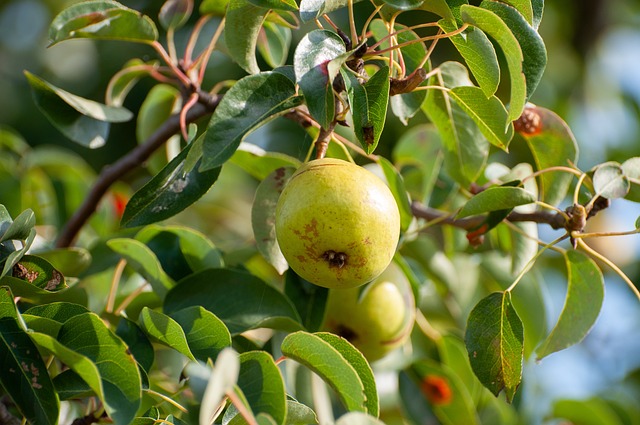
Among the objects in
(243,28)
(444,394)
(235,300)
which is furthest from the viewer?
Answer: (444,394)

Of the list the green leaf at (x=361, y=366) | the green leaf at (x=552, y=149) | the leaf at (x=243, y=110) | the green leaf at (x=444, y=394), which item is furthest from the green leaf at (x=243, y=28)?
the green leaf at (x=444, y=394)

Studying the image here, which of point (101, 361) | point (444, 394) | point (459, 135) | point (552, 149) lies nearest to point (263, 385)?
point (101, 361)

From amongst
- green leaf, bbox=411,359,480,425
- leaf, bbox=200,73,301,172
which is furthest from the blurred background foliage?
leaf, bbox=200,73,301,172

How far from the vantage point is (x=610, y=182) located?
4.23 ft

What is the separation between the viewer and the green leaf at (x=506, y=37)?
1018 mm

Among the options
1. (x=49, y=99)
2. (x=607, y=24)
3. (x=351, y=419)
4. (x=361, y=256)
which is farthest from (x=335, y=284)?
(x=607, y=24)

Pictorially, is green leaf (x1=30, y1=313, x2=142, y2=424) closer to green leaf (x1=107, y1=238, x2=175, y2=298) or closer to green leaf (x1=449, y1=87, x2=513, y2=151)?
green leaf (x1=107, y1=238, x2=175, y2=298)

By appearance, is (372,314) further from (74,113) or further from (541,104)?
(541,104)

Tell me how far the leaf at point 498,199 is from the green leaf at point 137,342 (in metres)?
0.54

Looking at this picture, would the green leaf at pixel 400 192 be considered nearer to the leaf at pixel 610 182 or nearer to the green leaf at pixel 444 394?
the leaf at pixel 610 182

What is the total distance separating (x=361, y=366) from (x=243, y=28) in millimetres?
530

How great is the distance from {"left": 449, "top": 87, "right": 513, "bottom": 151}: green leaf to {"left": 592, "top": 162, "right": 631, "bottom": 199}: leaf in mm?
174

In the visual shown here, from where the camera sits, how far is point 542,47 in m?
1.06

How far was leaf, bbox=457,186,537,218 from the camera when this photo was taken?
1.19 m
